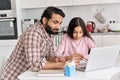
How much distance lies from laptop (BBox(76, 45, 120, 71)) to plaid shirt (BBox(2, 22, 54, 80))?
1.11ft

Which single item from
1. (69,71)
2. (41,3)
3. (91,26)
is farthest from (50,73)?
(41,3)

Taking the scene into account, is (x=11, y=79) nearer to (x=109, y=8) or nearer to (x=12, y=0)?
(x=12, y=0)

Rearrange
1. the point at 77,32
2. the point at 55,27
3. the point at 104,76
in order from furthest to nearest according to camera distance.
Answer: the point at 77,32, the point at 55,27, the point at 104,76

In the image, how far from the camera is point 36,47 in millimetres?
1900

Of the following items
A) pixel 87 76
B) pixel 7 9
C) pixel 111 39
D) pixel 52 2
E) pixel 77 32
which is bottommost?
pixel 87 76

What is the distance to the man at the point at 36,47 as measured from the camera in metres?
1.88

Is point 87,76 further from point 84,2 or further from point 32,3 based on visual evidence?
point 32,3

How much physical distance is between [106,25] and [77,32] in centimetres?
181

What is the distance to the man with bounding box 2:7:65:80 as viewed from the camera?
1.88 m

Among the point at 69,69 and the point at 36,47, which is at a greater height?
the point at 36,47

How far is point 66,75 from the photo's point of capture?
1.74 m

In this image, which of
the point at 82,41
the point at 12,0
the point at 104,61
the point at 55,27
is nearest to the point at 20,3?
the point at 12,0

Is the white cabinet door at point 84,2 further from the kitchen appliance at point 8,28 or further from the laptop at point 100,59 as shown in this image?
the laptop at point 100,59

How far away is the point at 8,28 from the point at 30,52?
97.4 inches
